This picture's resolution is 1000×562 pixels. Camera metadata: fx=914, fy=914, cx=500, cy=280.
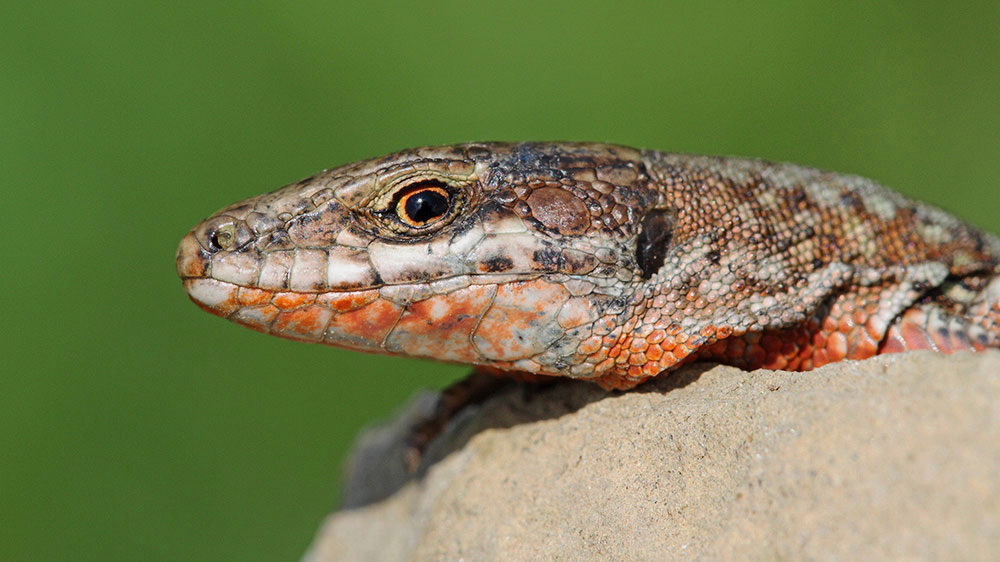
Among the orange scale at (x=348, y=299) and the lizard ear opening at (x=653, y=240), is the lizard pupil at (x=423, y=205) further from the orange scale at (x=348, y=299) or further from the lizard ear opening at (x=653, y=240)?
the lizard ear opening at (x=653, y=240)

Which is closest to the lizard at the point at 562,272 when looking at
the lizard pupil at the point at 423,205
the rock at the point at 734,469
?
the lizard pupil at the point at 423,205

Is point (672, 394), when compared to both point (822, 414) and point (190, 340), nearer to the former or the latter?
point (822, 414)

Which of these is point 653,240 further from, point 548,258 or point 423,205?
point 423,205

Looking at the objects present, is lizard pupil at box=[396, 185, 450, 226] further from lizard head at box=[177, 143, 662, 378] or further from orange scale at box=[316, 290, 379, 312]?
orange scale at box=[316, 290, 379, 312]

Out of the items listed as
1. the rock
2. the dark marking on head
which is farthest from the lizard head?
the rock

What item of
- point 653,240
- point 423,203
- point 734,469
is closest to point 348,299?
point 423,203

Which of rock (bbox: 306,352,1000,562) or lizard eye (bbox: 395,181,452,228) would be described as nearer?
rock (bbox: 306,352,1000,562)

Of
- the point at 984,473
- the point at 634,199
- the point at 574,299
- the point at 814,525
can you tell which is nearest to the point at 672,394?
the point at 574,299
